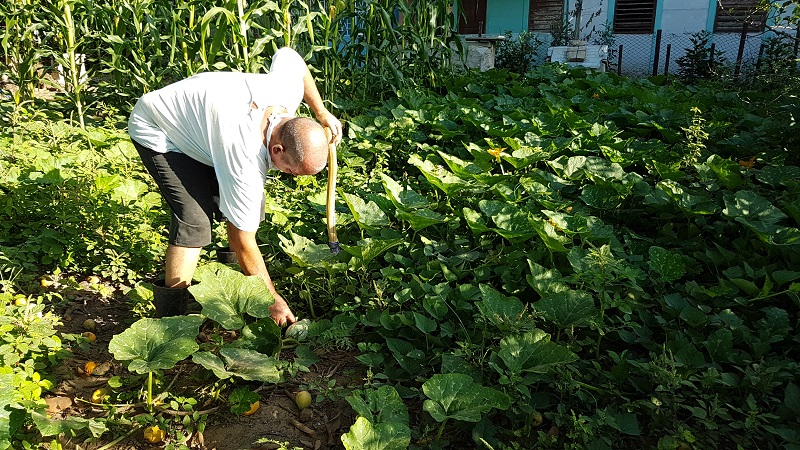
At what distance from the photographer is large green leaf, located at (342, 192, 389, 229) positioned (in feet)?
10.3

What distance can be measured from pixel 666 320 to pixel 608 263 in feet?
1.25

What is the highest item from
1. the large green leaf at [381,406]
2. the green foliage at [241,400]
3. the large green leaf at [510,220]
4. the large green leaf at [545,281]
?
the large green leaf at [510,220]

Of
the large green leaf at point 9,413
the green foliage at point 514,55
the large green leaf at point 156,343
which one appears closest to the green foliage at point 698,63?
the green foliage at point 514,55

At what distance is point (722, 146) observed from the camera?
14.6ft

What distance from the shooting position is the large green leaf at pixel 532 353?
2.11 m

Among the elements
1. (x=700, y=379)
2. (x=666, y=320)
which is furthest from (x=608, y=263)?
(x=700, y=379)

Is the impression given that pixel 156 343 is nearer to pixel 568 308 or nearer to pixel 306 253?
pixel 306 253

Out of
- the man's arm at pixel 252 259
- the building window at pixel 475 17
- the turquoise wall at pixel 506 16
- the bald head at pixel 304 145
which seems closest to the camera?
the bald head at pixel 304 145

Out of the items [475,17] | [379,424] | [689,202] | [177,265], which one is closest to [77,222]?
[177,265]

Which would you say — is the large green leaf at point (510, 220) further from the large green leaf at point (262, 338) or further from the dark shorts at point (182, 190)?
A: the dark shorts at point (182, 190)

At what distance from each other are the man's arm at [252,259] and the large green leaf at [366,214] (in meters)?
0.76

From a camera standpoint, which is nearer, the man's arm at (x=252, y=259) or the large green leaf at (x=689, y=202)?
the man's arm at (x=252, y=259)

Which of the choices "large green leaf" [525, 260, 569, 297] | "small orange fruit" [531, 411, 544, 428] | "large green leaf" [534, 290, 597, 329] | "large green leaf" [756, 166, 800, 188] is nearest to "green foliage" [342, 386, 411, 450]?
"small orange fruit" [531, 411, 544, 428]

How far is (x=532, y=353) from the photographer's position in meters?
2.17
